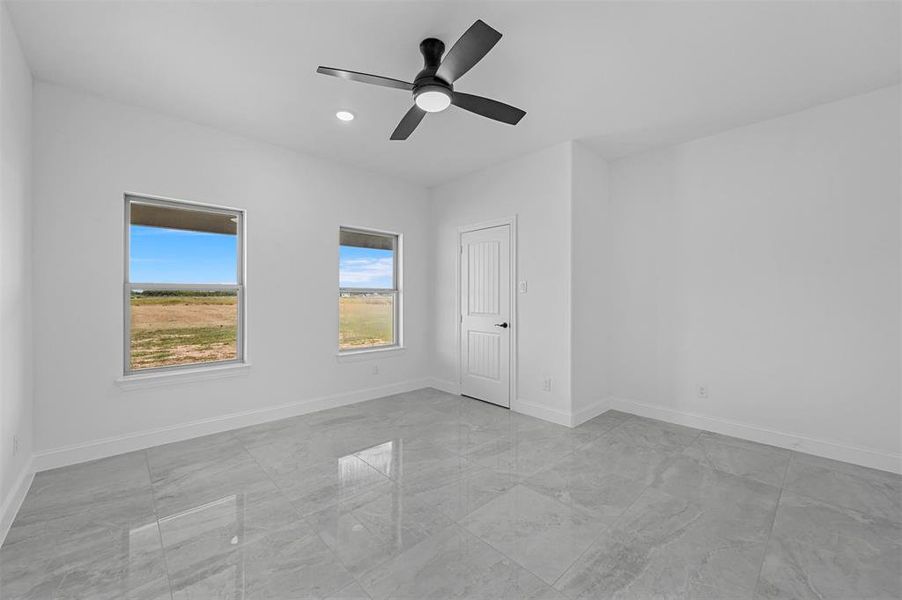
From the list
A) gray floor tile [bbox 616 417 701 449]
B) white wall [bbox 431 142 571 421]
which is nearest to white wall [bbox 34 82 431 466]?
white wall [bbox 431 142 571 421]

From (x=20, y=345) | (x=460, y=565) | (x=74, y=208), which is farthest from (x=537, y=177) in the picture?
(x=20, y=345)

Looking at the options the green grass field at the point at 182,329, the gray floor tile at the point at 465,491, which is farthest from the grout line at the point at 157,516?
the gray floor tile at the point at 465,491

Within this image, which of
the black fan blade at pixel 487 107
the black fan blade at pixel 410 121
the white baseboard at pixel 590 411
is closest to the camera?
the black fan blade at pixel 487 107

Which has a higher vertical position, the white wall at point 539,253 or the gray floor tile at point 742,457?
the white wall at point 539,253

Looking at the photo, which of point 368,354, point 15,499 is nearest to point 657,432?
point 368,354

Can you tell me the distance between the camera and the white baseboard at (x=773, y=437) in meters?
2.89

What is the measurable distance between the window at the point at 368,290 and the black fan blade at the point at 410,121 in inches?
79.2

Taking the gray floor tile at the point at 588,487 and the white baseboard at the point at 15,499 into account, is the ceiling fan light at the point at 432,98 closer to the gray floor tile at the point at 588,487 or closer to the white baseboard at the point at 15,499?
the gray floor tile at the point at 588,487

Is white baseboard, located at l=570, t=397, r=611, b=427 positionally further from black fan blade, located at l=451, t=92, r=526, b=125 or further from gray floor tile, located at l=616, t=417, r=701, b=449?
black fan blade, located at l=451, t=92, r=526, b=125

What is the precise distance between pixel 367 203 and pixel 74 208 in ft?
8.60

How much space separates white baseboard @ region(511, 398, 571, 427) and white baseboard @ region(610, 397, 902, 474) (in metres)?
0.84

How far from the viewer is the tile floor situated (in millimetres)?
1750

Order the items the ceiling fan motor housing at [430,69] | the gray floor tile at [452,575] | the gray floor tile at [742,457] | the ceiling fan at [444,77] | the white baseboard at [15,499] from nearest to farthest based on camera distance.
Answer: the gray floor tile at [452,575], the ceiling fan at [444,77], the white baseboard at [15,499], the ceiling fan motor housing at [430,69], the gray floor tile at [742,457]

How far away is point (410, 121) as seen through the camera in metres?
2.74
